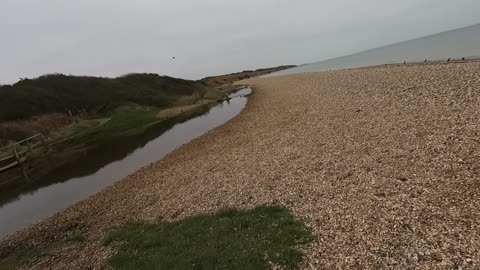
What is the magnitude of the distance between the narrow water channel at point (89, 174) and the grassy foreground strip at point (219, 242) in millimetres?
10766

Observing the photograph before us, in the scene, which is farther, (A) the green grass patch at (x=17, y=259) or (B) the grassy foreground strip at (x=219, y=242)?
(A) the green grass patch at (x=17, y=259)

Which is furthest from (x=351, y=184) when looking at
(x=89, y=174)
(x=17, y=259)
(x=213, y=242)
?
(x=89, y=174)

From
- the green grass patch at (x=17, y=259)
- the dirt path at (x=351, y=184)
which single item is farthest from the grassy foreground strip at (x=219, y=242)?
the green grass patch at (x=17, y=259)

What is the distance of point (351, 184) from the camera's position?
11336mm

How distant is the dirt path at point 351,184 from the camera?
7.82m

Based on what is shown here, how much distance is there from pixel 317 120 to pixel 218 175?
9854 mm

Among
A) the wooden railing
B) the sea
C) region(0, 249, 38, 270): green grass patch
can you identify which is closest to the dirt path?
region(0, 249, 38, 270): green grass patch

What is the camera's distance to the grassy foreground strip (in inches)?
322

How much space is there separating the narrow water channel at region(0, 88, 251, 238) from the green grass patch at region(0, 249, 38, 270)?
479 cm

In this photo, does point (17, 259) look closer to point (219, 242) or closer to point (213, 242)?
point (213, 242)

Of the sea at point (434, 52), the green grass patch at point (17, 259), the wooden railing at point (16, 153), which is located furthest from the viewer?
the sea at point (434, 52)

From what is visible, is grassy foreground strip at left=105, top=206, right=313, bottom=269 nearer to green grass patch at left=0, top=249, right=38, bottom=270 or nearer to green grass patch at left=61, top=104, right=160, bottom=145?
green grass patch at left=0, top=249, right=38, bottom=270

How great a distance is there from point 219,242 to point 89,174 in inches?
822

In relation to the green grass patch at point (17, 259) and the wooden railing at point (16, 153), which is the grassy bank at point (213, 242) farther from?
the wooden railing at point (16, 153)
